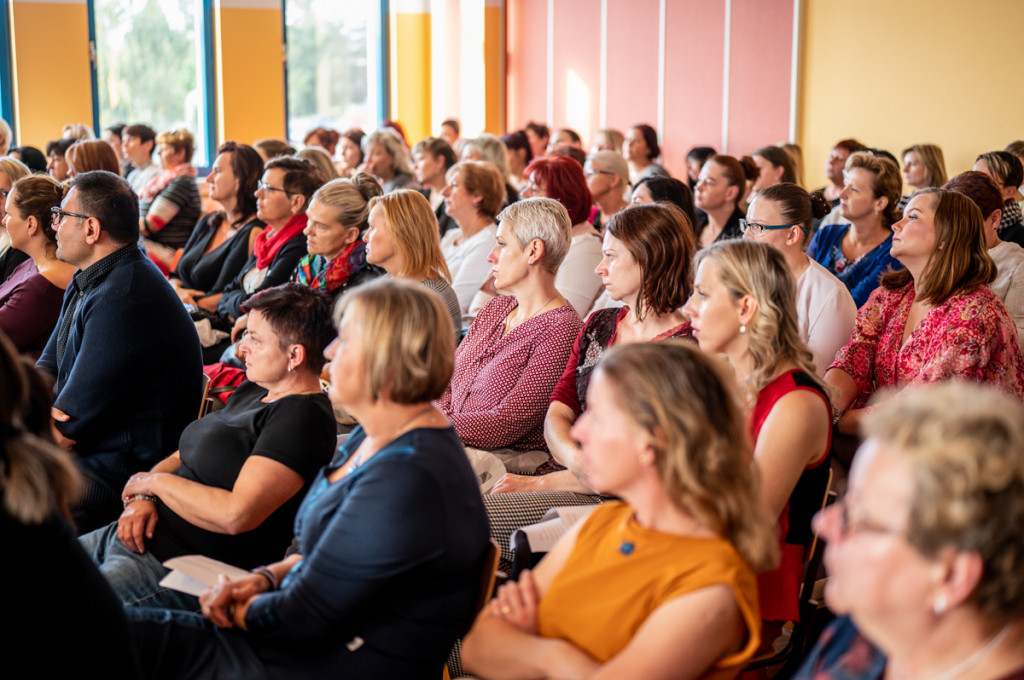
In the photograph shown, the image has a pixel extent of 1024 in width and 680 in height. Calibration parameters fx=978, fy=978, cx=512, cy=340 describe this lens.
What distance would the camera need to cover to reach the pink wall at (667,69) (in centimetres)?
804

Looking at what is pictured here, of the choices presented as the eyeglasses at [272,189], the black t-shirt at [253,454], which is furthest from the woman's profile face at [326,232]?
the black t-shirt at [253,454]

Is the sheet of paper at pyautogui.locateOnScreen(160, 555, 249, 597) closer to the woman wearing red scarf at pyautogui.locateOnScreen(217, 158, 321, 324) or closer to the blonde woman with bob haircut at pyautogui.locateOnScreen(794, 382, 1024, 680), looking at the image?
the blonde woman with bob haircut at pyautogui.locateOnScreen(794, 382, 1024, 680)

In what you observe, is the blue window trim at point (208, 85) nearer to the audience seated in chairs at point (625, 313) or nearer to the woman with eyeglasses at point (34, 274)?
the woman with eyeglasses at point (34, 274)

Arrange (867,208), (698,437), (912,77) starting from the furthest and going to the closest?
(912,77)
(867,208)
(698,437)

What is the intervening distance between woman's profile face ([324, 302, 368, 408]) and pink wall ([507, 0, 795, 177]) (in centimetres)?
681

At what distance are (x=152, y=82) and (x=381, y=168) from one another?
453 cm

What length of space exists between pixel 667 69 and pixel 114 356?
731 centimetres

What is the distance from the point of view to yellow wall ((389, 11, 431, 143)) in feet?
38.9

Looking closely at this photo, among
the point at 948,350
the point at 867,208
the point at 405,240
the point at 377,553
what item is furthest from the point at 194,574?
the point at 867,208

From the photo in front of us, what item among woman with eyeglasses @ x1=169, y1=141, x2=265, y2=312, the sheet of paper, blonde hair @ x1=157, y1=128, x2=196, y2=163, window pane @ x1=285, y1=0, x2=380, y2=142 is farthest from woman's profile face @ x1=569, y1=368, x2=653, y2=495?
window pane @ x1=285, y1=0, x2=380, y2=142

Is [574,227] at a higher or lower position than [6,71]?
lower

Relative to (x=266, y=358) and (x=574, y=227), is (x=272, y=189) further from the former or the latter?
(x=266, y=358)

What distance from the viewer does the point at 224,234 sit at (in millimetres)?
5520

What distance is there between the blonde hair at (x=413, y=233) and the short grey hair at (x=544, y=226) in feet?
2.16
